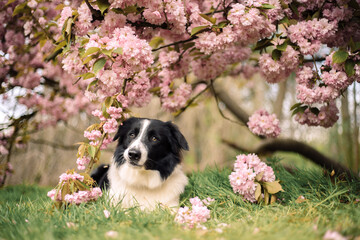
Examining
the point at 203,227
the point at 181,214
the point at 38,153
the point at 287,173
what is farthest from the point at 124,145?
the point at 38,153

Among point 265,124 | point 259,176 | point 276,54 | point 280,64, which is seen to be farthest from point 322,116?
point 259,176

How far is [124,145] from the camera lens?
2.95 metres

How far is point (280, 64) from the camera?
115 inches

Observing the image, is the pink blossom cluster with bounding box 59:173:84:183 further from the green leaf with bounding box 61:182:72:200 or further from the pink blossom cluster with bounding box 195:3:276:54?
the pink blossom cluster with bounding box 195:3:276:54

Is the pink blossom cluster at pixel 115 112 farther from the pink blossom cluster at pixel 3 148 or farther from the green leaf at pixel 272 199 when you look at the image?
the pink blossom cluster at pixel 3 148

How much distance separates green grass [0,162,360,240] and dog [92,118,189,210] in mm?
186

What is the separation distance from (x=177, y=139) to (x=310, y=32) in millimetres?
1598

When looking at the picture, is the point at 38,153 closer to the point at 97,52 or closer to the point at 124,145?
the point at 124,145

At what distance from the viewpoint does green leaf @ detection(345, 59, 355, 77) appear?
2613 mm

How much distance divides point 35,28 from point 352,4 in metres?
3.36

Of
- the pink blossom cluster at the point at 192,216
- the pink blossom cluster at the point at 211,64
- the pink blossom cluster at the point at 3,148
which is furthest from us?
the pink blossom cluster at the point at 3,148

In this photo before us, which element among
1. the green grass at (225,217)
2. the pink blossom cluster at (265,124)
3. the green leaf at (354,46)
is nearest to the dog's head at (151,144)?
the green grass at (225,217)

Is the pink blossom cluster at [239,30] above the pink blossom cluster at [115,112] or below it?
above

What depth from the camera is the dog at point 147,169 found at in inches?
110
